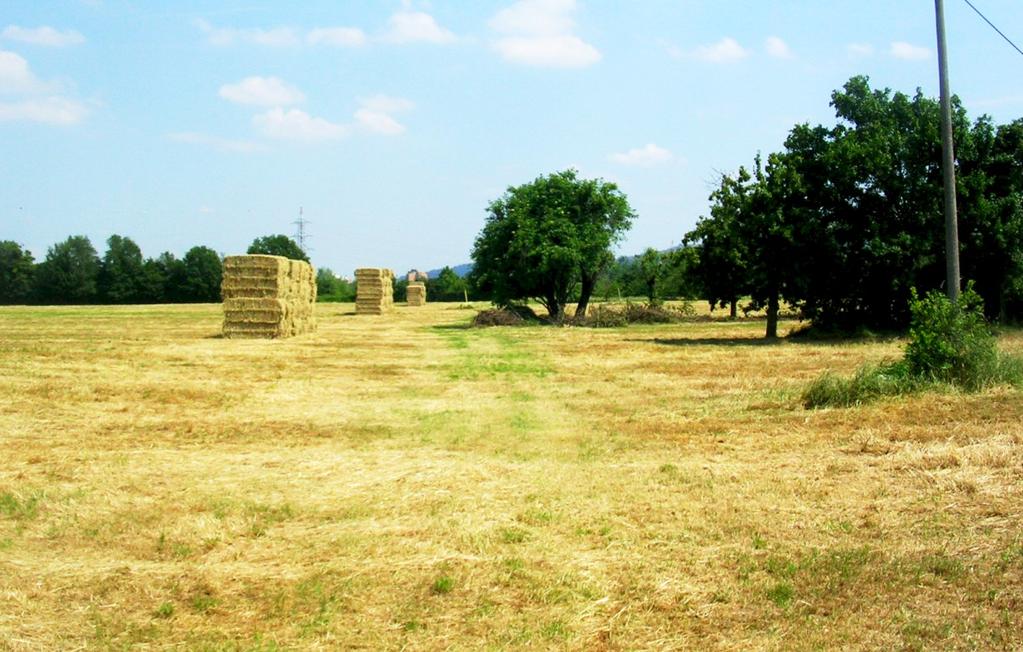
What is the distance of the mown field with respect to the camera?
15.8ft

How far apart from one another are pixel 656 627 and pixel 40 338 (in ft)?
85.8

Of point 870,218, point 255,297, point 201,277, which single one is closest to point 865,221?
point 870,218

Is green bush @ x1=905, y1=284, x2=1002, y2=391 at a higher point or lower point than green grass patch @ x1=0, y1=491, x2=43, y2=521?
higher

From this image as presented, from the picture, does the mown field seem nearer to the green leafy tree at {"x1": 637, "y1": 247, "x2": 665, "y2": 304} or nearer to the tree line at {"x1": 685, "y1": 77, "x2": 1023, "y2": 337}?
the tree line at {"x1": 685, "y1": 77, "x2": 1023, "y2": 337}

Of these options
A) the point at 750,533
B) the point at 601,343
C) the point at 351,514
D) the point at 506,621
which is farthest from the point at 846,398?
the point at 601,343

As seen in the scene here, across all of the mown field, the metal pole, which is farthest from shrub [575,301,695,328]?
the mown field

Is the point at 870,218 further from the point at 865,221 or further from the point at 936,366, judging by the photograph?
the point at 936,366

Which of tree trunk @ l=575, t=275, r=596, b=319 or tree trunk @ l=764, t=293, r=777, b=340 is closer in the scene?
tree trunk @ l=764, t=293, r=777, b=340

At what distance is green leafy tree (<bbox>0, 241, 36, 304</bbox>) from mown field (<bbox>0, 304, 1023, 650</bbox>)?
8207 cm

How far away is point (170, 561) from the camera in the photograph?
587 cm

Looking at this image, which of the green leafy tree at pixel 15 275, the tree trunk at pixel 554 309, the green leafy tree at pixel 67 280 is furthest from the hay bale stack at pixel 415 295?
the green leafy tree at pixel 15 275

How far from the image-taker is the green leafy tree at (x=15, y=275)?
8588 cm

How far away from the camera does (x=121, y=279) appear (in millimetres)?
85562

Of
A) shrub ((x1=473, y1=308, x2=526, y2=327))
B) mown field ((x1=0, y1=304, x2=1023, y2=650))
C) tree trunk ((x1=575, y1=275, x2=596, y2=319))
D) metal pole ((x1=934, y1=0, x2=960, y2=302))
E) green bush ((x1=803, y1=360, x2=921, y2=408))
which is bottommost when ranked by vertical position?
mown field ((x1=0, y1=304, x2=1023, y2=650))
